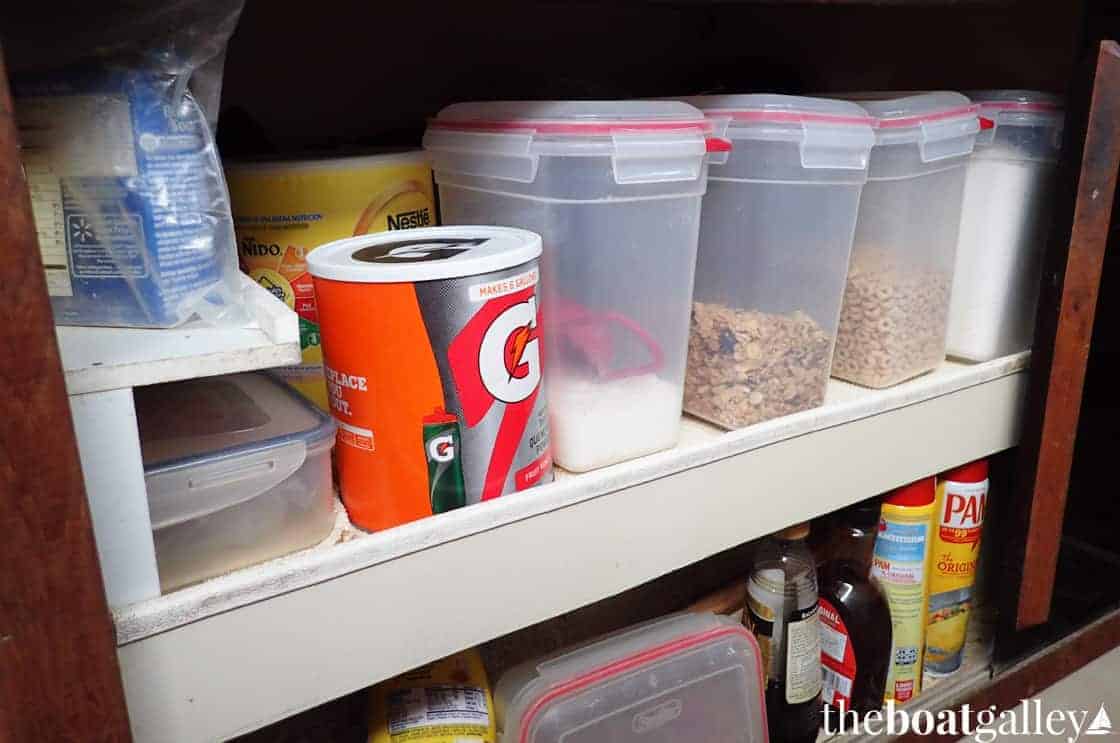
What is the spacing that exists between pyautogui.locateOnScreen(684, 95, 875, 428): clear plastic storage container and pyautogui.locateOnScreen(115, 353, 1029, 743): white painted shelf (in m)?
0.04

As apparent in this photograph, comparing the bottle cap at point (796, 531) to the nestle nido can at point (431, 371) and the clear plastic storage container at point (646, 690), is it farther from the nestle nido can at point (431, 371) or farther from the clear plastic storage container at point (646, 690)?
the nestle nido can at point (431, 371)

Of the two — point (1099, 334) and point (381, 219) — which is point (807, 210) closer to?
point (381, 219)

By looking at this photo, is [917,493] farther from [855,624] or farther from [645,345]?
[645,345]

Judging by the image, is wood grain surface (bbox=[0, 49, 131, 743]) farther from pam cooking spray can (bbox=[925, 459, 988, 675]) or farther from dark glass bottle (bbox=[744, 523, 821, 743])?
pam cooking spray can (bbox=[925, 459, 988, 675])

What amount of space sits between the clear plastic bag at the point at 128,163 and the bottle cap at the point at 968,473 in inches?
30.0

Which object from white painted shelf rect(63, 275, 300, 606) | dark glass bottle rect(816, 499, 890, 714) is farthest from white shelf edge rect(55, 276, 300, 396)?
dark glass bottle rect(816, 499, 890, 714)

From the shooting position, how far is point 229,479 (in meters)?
0.53

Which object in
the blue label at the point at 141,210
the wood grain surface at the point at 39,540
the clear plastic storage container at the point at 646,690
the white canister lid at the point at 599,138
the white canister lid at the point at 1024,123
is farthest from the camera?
the white canister lid at the point at 1024,123

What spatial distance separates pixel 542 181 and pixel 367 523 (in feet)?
0.90

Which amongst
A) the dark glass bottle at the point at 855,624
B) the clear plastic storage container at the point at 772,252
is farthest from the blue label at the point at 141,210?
the dark glass bottle at the point at 855,624

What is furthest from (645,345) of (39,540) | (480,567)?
(39,540)

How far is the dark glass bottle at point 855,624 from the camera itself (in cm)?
89

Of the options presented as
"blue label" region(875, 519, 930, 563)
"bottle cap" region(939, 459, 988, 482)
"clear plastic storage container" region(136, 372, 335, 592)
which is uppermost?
"clear plastic storage container" region(136, 372, 335, 592)

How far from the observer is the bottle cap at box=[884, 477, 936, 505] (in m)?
0.88
